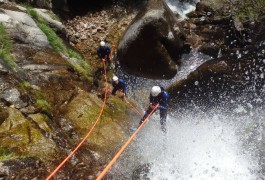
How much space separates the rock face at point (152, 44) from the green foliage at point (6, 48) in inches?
178

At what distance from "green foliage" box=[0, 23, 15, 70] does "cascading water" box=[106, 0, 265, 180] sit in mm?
3878

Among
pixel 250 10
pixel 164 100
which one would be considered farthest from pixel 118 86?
pixel 250 10

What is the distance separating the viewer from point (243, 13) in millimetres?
13766

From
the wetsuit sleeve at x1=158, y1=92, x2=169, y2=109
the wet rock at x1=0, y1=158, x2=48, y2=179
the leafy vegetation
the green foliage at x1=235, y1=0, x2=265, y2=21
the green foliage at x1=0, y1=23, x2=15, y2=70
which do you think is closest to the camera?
the wet rock at x1=0, y1=158, x2=48, y2=179

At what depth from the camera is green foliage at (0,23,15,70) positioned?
7.84m

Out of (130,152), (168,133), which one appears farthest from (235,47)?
(130,152)

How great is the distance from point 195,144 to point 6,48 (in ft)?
21.1

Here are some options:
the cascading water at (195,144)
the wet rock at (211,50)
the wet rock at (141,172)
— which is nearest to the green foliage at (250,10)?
the wet rock at (211,50)

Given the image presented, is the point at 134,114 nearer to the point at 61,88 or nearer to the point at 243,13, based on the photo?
the point at 61,88

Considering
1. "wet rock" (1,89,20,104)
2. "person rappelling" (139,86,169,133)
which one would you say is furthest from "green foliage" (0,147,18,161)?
"person rappelling" (139,86,169,133)

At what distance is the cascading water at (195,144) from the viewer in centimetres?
726

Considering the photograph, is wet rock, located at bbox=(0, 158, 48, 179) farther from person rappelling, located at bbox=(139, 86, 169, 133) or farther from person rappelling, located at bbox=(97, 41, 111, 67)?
person rappelling, located at bbox=(97, 41, 111, 67)

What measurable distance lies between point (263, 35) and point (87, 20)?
7861 millimetres

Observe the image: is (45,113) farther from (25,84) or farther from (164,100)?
(164,100)
